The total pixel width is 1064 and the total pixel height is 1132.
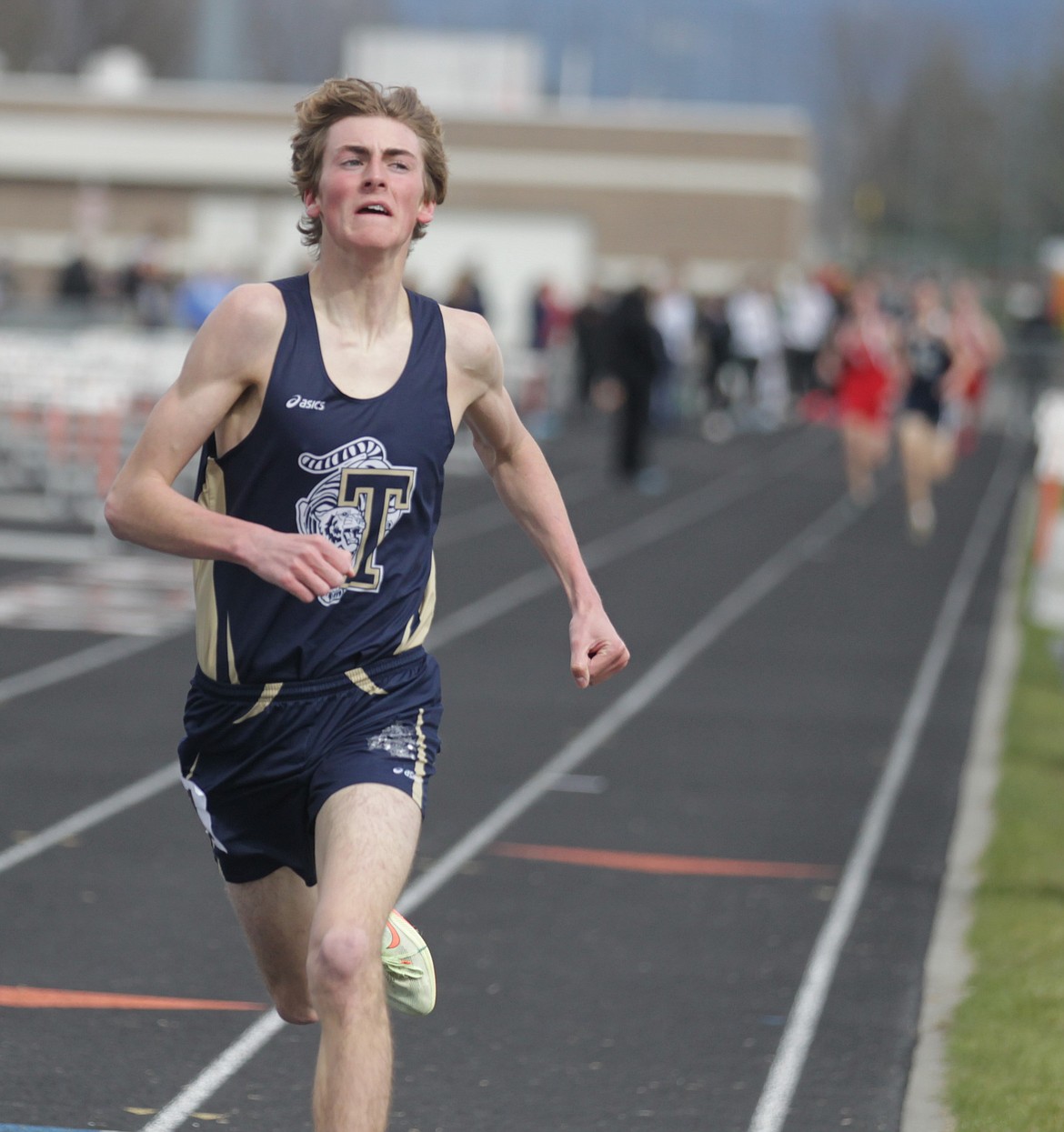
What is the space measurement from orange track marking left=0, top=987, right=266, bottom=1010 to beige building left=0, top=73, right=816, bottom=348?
48227 mm

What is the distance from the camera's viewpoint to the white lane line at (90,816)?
7.09 m

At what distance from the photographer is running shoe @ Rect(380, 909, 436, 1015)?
386 cm

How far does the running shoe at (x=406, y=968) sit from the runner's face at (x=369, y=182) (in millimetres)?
1207

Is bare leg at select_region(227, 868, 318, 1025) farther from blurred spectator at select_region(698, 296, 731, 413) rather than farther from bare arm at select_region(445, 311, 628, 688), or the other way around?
blurred spectator at select_region(698, 296, 731, 413)

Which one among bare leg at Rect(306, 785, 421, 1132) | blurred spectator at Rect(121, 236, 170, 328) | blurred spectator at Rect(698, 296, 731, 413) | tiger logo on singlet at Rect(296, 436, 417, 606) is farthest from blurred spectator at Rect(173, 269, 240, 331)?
bare leg at Rect(306, 785, 421, 1132)

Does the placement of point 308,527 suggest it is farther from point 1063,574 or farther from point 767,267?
point 767,267

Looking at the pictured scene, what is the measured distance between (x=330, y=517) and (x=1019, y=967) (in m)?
3.30

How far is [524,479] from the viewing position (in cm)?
418

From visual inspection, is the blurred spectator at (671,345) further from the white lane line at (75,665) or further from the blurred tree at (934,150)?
the blurred tree at (934,150)

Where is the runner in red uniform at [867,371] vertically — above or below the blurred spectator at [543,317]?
above

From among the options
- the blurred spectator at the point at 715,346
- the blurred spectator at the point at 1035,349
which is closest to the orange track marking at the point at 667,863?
the blurred spectator at the point at 715,346

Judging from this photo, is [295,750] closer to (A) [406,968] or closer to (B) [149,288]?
(A) [406,968]

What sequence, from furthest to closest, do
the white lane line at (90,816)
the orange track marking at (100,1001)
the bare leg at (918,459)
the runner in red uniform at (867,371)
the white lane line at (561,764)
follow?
1. the runner in red uniform at (867,371)
2. the bare leg at (918,459)
3. the white lane line at (90,816)
4. the orange track marking at (100,1001)
5. the white lane line at (561,764)

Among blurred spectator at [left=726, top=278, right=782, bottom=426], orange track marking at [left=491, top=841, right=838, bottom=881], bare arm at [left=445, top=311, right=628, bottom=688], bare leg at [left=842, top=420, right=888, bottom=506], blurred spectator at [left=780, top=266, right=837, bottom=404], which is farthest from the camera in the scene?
blurred spectator at [left=780, top=266, right=837, bottom=404]
